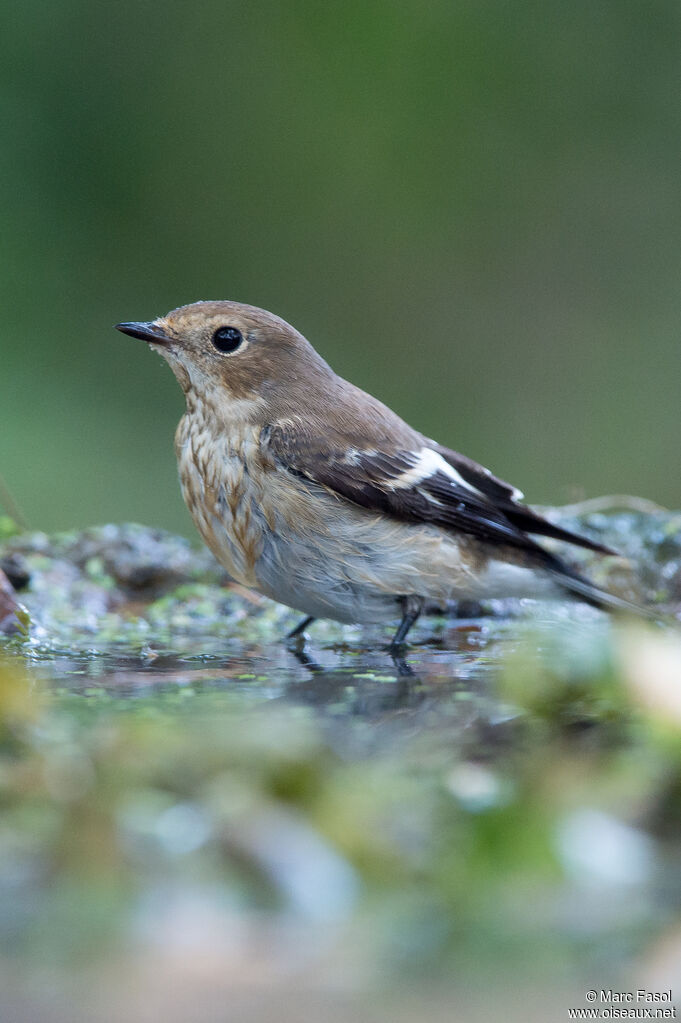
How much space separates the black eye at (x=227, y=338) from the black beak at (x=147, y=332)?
16cm

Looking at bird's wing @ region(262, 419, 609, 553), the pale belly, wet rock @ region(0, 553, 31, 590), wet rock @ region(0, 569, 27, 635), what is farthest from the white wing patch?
wet rock @ region(0, 553, 31, 590)

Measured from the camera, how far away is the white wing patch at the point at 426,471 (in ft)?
12.7

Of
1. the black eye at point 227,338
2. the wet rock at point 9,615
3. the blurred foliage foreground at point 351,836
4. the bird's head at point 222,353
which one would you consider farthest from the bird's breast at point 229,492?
the blurred foliage foreground at point 351,836

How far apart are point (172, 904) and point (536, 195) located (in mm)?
11078

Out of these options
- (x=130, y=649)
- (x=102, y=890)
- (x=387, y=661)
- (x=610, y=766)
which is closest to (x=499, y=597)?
(x=387, y=661)

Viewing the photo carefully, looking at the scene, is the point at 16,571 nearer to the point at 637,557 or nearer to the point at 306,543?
the point at 306,543

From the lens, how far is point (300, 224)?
36.5ft

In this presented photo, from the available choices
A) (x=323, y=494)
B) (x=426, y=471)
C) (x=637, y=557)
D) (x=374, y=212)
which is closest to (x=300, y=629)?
(x=323, y=494)

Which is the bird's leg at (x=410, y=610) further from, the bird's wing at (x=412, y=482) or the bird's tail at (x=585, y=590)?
the bird's tail at (x=585, y=590)

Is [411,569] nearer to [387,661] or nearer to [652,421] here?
[387,661]

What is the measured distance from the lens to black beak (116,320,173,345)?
3.92 meters

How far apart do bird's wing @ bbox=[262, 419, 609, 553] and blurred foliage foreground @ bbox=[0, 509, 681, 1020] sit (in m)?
1.18

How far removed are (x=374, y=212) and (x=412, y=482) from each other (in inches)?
310

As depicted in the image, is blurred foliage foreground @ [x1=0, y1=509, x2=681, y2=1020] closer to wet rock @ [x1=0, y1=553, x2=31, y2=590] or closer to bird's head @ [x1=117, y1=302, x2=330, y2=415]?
bird's head @ [x1=117, y1=302, x2=330, y2=415]
